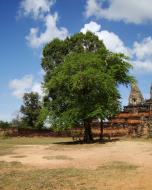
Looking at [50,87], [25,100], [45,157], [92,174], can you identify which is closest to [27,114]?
[25,100]

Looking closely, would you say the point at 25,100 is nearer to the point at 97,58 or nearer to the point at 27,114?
the point at 27,114

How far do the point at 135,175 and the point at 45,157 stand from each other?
9292 millimetres

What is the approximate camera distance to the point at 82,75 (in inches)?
1476

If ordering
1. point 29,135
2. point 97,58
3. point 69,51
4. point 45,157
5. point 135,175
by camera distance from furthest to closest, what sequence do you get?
1. point 29,135
2. point 69,51
3. point 97,58
4. point 45,157
5. point 135,175

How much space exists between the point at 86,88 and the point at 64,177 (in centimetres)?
2275

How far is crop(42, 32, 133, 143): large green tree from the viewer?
37875 mm

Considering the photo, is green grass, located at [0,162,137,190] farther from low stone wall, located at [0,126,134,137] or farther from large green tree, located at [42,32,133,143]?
low stone wall, located at [0,126,134,137]

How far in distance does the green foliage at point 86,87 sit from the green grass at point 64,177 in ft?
59.1

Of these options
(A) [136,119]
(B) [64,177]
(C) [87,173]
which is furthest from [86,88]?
(A) [136,119]

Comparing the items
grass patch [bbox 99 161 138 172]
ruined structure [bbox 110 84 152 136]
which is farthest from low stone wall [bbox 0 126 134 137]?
grass patch [bbox 99 161 138 172]

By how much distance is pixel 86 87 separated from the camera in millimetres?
38844

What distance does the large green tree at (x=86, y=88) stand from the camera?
37.9 meters

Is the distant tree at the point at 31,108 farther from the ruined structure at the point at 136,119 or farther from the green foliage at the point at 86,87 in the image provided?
the green foliage at the point at 86,87

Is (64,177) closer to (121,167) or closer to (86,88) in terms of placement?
(121,167)
